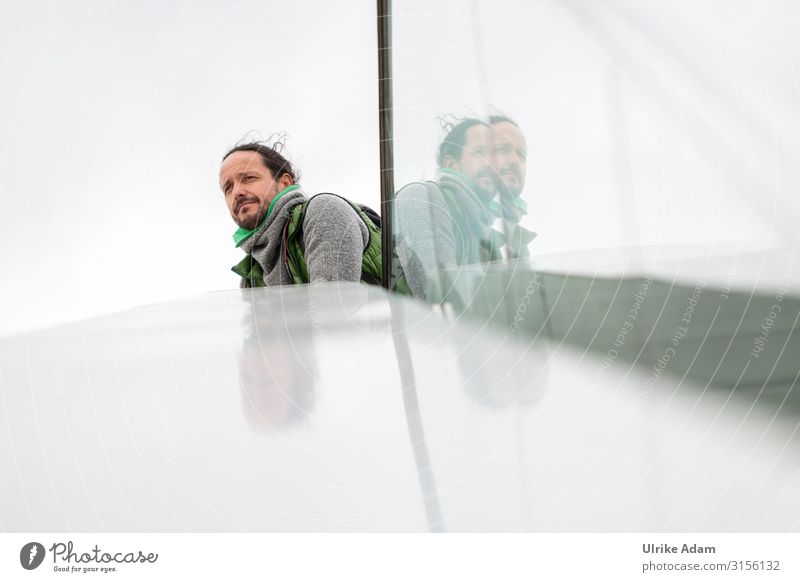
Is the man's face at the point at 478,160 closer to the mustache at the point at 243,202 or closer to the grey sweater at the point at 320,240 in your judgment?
the grey sweater at the point at 320,240

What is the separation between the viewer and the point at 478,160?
0.36 meters

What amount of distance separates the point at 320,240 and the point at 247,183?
28 cm

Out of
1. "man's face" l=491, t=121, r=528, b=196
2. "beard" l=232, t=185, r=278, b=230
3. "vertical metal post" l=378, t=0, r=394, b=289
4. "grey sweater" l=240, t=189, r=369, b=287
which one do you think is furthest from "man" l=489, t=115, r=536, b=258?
"beard" l=232, t=185, r=278, b=230

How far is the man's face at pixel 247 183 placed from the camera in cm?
98

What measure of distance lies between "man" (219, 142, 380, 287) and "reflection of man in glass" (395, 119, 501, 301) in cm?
25

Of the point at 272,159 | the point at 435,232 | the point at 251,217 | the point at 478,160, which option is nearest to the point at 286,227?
the point at 251,217

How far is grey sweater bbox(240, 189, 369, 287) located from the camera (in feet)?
2.55

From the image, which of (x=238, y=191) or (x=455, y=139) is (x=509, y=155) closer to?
(x=455, y=139)

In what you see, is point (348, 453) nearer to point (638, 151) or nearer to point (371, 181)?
point (638, 151)

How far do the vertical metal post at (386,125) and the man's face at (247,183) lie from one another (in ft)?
1.20

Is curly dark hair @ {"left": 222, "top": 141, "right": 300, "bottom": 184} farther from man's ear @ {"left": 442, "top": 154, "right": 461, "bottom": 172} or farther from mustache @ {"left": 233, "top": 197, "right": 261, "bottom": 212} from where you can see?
man's ear @ {"left": 442, "top": 154, "right": 461, "bottom": 172}

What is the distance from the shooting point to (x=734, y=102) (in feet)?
0.58

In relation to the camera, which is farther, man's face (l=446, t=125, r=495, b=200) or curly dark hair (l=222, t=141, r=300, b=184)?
curly dark hair (l=222, t=141, r=300, b=184)

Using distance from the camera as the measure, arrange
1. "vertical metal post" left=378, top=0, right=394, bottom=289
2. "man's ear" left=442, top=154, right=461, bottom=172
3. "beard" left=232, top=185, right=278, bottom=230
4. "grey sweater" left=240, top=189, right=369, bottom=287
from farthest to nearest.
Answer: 1. "beard" left=232, top=185, right=278, bottom=230
2. "grey sweater" left=240, top=189, right=369, bottom=287
3. "vertical metal post" left=378, top=0, right=394, bottom=289
4. "man's ear" left=442, top=154, right=461, bottom=172
